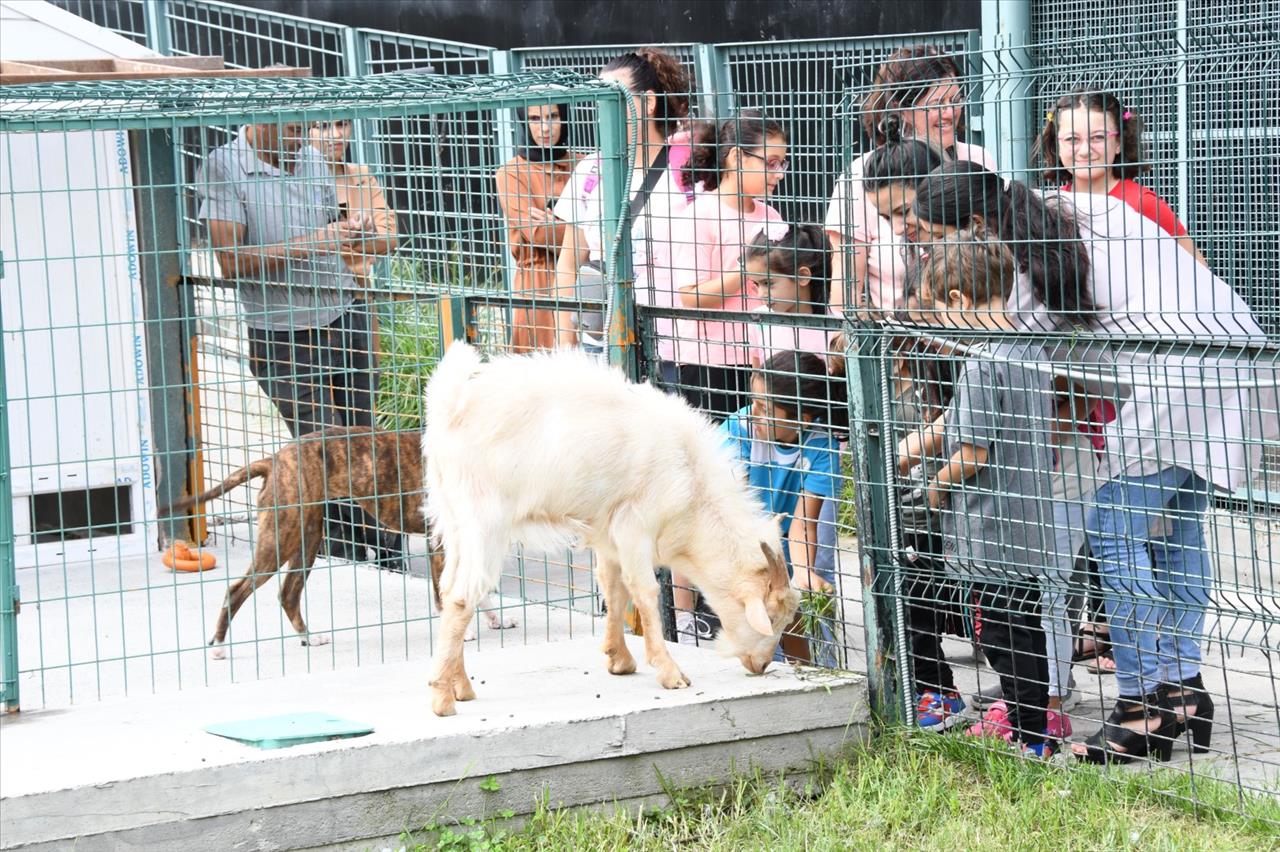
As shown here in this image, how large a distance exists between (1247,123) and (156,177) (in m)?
4.99

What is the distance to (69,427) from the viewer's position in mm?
7078

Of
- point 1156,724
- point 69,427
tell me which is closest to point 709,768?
point 1156,724

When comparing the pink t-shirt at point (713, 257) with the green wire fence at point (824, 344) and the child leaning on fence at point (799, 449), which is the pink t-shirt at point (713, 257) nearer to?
the green wire fence at point (824, 344)

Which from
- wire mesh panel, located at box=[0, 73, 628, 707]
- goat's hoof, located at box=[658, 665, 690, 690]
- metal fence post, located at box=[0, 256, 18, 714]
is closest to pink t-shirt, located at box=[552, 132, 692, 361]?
wire mesh panel, located at box=[0, 73, 628, 707]

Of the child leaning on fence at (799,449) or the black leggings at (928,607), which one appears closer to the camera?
the black leggings at (928,607)

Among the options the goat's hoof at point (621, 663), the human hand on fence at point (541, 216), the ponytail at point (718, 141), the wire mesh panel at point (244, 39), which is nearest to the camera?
the goat's hoof at point (621, 663)

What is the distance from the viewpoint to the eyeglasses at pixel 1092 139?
4.13 m

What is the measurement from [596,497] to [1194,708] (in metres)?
2.07

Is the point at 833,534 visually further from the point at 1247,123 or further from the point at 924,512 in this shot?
the point at 1247,123

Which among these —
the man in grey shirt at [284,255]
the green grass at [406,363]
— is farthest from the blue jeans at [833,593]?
the green grass at [406,363]

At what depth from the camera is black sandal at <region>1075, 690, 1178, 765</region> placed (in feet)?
15.5

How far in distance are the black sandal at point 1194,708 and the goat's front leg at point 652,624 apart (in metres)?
1.52

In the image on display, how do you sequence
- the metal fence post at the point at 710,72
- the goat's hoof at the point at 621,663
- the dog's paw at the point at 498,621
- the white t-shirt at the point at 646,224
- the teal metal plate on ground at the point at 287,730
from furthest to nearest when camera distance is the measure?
the metal fence post at the point at 710,72, the dog's paw at the point at 498,621, the white t-shirt at the point at 646,224, the goat's hoof at the point at 621,663, the teal metal plate on ground at the point at 287,730

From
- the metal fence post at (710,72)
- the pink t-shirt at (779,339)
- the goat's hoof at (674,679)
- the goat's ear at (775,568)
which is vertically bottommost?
the goat's hoof at (674,679)
